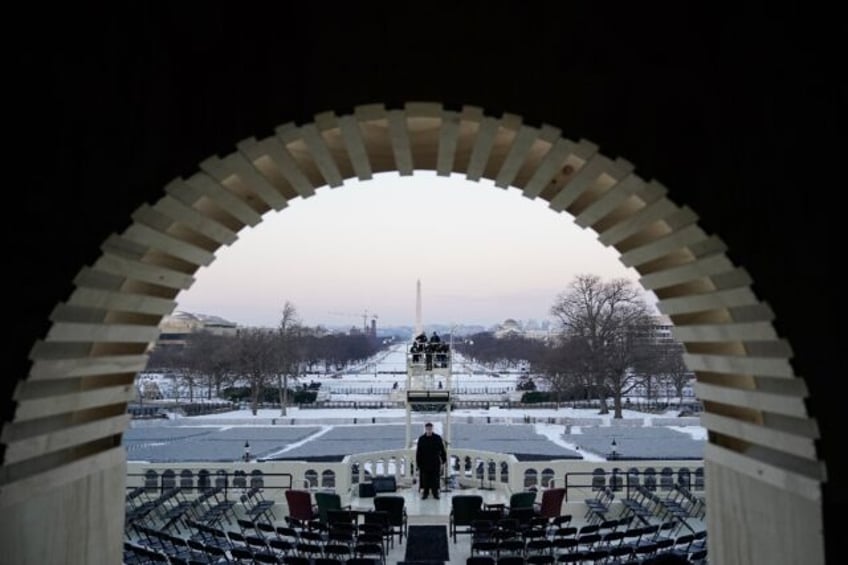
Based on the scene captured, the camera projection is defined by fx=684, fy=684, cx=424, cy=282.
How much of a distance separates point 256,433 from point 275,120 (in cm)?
2995

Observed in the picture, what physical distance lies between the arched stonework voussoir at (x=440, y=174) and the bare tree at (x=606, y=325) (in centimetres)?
3957

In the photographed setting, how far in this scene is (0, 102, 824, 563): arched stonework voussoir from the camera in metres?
4.21

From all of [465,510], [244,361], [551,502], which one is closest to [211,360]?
[244,361]

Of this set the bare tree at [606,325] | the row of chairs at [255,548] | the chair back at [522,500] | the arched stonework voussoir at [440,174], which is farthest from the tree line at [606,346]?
the arched stonework voussoir at [440,174]

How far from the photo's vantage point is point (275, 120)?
4.17 meters

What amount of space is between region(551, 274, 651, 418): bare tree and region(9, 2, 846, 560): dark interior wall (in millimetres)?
40634

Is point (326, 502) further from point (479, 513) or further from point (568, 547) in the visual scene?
point (568, 547)

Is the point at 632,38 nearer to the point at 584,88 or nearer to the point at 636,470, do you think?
the point at 584,88

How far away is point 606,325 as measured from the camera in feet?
155

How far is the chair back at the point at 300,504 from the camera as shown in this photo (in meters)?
13.8

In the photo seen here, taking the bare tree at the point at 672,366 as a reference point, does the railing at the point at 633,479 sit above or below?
below

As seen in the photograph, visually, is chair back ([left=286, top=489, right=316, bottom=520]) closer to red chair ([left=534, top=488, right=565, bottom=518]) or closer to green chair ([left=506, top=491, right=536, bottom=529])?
green chair ([left=506, top=491, right=536, bottom=529])

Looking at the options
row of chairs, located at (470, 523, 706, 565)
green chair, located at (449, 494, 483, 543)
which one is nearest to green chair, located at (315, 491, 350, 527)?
green chair, located at (449, 494, 483, 543)

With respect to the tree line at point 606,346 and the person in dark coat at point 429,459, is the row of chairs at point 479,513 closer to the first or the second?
the person in dark coat at point 429,459
